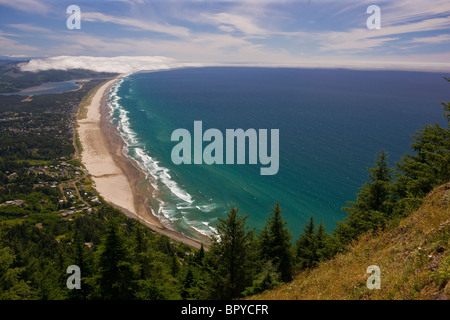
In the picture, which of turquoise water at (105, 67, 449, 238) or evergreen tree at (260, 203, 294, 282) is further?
turquoise water at (105, 67, 449, 238)

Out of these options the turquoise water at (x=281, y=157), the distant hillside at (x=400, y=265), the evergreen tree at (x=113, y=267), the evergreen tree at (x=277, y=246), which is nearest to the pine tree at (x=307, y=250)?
the evergreen tree at (x=277, y=246)

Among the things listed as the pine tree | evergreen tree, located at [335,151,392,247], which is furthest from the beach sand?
evergreen tree, located at [335,151,392,247]

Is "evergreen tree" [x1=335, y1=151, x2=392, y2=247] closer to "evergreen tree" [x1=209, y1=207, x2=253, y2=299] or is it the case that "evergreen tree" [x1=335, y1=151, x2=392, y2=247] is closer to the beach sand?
"evergreen tree" [x1=209, y1=207, x2=253, y2=299]

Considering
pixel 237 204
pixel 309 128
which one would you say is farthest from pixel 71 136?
pixel 309 128

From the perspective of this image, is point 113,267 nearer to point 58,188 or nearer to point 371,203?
point 371,203

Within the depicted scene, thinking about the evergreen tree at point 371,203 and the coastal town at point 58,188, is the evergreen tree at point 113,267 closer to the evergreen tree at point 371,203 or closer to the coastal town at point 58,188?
the evergreen tree at point 371,203

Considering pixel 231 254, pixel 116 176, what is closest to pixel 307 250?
pixel 231 254

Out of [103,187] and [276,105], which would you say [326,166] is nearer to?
[103,187]
